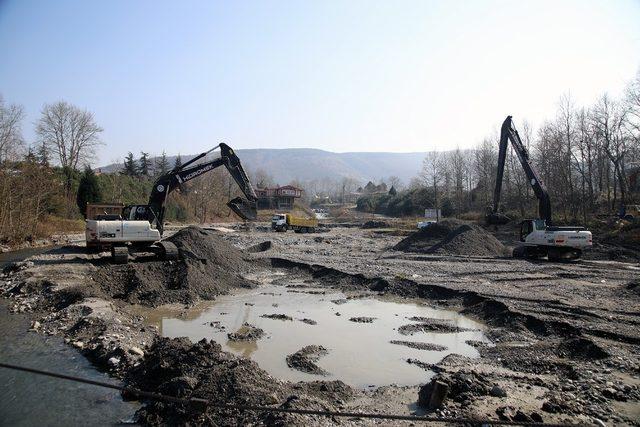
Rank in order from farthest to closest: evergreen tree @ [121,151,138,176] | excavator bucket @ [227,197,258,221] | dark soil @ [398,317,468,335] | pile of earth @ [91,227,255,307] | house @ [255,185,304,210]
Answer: house @ [255,185,304,210] < evergreen tree @ [121,151,138,176] < excavator bucket @ [227,197,258,221] < pile of earth @ [91,227,255,307] < dark soil @ [398,317,468,335]

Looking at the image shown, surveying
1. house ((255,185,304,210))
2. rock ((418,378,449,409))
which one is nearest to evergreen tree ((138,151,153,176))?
house ((255,185,304,210))

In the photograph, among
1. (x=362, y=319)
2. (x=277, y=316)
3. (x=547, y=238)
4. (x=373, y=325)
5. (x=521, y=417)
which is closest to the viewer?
(x=521, y=417)

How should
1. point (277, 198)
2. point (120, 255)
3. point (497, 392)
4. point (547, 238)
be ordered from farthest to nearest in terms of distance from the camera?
1. point (277, 198)
2. point (547, 238)
3. point (120, 255)
4. point (497, 392)

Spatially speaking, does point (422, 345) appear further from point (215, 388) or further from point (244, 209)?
point (244, 209)

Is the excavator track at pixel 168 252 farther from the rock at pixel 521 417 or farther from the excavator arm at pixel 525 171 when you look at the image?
the excavator arm at pixel 525 171

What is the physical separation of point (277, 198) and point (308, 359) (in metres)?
81.2

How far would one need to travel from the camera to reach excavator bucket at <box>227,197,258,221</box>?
2158 centimetres

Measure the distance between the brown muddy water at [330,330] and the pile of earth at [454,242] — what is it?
11.5m

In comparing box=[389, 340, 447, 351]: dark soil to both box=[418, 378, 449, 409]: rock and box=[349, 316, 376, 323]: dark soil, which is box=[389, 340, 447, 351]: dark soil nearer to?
box=[349, 316, 376, 323]: dark soil

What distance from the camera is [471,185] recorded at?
262 feet

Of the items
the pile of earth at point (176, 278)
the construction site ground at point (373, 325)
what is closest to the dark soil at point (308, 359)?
the construction site ground at point (373, 325)

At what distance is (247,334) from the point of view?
10039 mm

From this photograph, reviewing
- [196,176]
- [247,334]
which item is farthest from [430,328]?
[196,176]

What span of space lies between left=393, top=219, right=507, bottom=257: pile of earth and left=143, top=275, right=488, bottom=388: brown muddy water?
1154 centimetres
